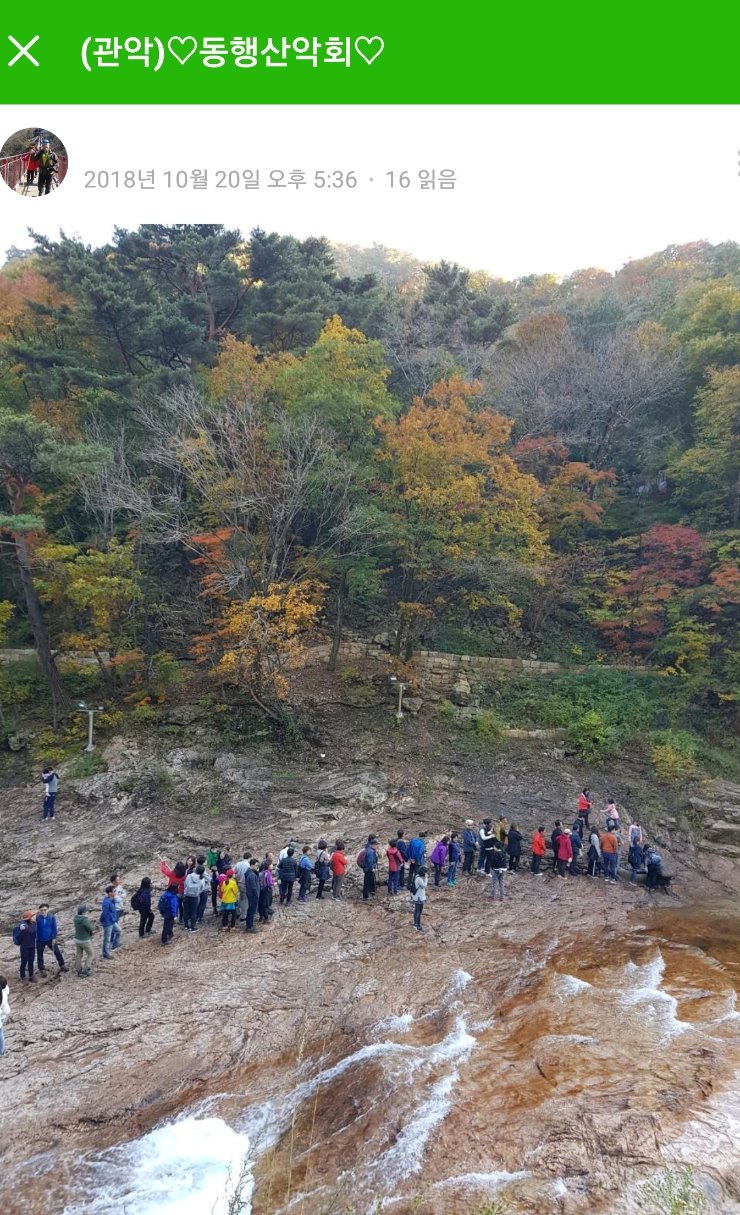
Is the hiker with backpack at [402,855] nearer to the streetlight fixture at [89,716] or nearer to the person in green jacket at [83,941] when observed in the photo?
the person in green jacket at [83,941]

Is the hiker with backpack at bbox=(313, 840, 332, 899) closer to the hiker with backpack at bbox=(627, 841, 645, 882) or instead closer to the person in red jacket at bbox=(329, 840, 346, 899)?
the person in red jacket at bbox=(329, 840, 346, 899)

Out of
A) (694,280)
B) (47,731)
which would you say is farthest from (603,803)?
(694,280)

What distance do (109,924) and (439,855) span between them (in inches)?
235

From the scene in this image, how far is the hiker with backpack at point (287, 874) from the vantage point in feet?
37.3

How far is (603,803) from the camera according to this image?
16.3 metres

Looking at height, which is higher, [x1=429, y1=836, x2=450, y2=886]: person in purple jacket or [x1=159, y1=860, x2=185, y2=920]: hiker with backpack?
[x1=159, y1=860, x2=185, y2=920]: hiker with backpack

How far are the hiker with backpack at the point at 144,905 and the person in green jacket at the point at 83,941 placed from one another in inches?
41.2

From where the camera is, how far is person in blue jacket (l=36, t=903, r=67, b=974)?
9078 mm

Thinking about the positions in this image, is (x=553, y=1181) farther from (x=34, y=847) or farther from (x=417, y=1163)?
(x=34, y=847)

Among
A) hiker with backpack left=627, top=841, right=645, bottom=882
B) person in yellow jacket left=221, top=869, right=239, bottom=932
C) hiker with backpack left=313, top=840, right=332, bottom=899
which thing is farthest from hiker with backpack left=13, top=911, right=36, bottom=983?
hiker with backpack left=627, top=841, right=645, bottom=882

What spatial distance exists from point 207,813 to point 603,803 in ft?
32.3

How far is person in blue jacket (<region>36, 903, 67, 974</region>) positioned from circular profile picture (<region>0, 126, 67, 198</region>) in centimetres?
1090

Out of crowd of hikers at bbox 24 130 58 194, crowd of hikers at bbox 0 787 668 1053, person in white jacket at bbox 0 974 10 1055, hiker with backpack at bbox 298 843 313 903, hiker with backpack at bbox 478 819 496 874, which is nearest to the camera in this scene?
person in white jacket at bbox 0 974 10 1055

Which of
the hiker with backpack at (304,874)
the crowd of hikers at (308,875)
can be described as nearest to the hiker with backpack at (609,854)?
the crowd of hikers at (308,875)
